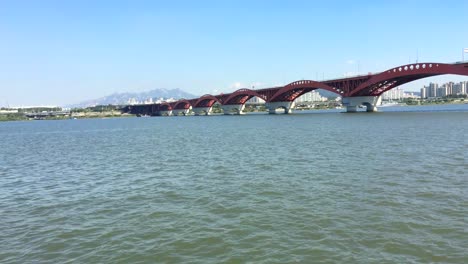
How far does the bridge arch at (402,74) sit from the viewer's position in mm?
85387

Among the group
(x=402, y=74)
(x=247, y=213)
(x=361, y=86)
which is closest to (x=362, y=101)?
(x=361, y=86)

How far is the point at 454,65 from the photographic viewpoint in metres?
84.8

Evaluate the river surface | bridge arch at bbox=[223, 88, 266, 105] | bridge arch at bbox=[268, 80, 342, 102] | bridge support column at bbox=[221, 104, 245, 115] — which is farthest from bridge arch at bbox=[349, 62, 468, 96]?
bridge support column at bbox=[221, 104, 245, 115]

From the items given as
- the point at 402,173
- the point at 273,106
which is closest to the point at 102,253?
the point at 402,173

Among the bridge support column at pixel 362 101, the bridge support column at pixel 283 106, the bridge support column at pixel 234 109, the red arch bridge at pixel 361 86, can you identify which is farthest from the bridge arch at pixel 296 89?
the bridge support column at pixel 234 109

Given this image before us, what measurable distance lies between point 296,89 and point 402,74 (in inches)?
1980

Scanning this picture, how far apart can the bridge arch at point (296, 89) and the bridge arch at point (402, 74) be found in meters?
11.3

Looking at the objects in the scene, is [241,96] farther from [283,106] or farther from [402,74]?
[402,74]

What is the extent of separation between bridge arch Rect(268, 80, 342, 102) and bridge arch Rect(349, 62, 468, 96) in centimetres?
1131

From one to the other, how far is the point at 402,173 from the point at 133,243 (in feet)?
48.0

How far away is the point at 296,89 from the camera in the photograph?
14050 cm

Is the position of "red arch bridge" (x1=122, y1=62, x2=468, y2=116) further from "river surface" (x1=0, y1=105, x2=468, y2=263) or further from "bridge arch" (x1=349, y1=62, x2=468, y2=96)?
"river surface" (x1=0, y1=105, x2=468, y2=263)

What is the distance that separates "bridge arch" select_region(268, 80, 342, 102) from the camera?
12388 centimetres

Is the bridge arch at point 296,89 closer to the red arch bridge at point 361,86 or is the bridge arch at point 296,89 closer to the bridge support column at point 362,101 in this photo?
the red arch bridge at point 361,86
